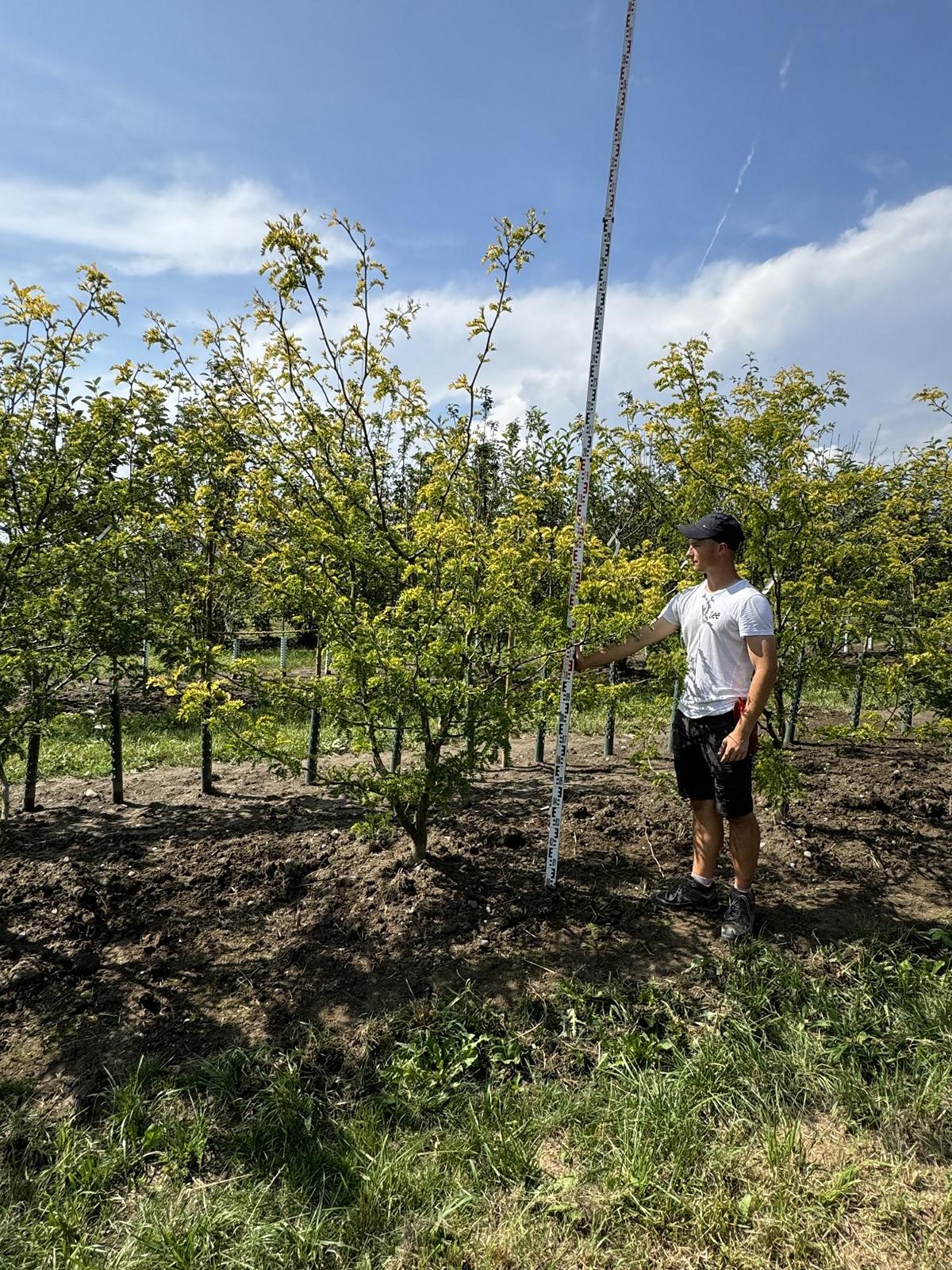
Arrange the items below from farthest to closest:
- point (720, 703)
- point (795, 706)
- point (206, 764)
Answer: point (795, 706) → point (206, 764) → point (720, 703)

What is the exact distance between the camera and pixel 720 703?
122 inches

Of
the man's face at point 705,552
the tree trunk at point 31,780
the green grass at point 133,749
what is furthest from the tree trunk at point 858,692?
the tree trunk at point 31,780

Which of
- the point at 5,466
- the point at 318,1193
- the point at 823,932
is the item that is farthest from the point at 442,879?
the point at 5,466

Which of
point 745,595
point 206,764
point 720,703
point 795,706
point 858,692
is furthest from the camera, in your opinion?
point 858,692

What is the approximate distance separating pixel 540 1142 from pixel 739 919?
143 centimetres

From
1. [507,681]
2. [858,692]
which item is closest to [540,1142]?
[507,681]

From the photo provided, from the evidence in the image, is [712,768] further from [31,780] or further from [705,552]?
[31,780]

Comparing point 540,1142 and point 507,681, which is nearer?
point 540,1142

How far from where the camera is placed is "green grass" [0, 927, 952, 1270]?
1833mm

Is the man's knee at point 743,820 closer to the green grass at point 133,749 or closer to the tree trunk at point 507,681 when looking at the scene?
the tree trunk at point 507,681

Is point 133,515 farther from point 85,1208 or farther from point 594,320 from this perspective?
point 85,1208

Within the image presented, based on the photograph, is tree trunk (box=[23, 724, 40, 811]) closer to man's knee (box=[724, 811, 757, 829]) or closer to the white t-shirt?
the white t-shirt

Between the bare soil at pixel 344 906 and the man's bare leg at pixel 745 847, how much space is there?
0.32m

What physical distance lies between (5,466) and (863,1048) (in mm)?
4642
